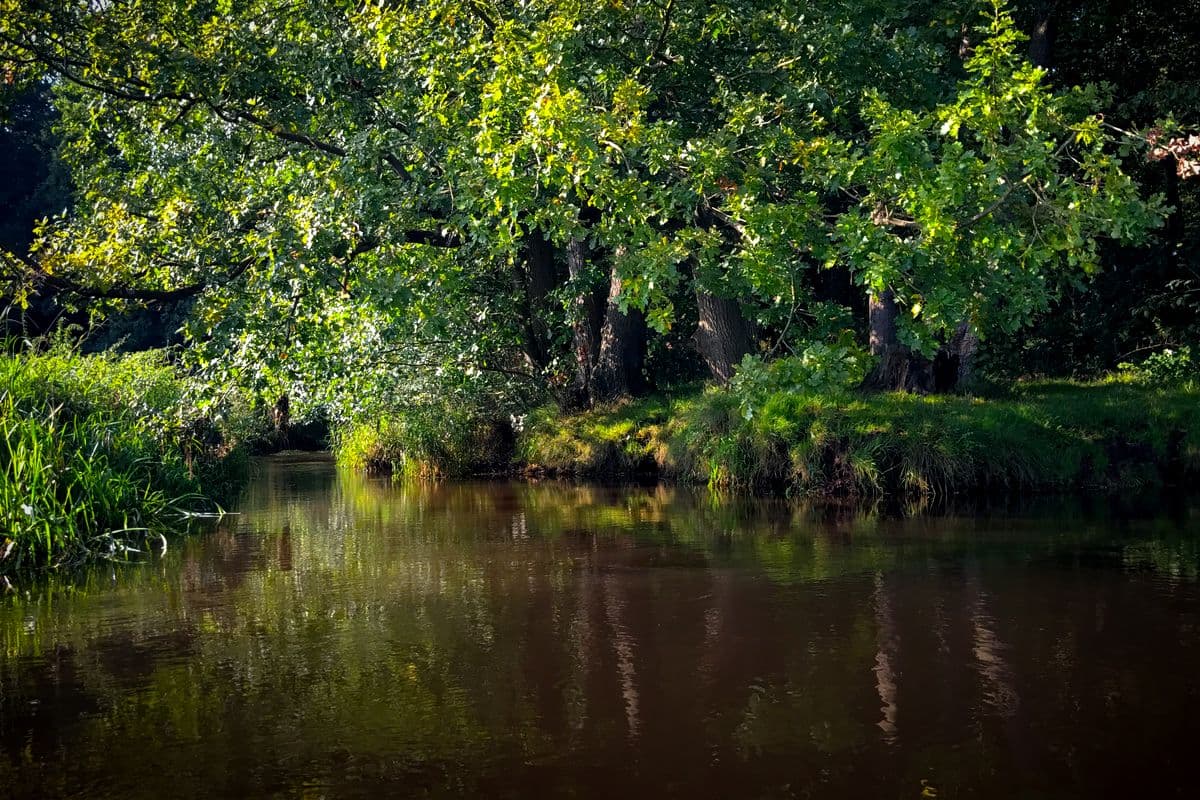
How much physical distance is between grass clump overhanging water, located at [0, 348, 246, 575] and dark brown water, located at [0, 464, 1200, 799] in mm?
673

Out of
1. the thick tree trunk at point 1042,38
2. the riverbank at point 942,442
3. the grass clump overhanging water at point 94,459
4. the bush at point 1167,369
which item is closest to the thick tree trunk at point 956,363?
the riverbank at point 942,442

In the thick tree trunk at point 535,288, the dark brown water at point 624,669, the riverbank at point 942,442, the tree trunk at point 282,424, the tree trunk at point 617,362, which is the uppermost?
the thick tree trunk at point 535,288

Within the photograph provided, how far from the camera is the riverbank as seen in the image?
1363 centimetres

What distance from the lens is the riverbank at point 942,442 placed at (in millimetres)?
13633

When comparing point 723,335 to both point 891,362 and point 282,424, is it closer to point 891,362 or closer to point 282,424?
point 891,362

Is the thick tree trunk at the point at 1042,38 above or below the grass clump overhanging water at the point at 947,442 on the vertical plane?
above

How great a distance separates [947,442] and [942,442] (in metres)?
0.06

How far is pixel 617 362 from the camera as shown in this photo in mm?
18531

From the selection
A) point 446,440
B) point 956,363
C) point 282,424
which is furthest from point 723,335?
point 282,424

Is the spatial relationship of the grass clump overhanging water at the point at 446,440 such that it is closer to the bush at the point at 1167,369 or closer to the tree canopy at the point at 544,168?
the tree canopy at the point at 544,168

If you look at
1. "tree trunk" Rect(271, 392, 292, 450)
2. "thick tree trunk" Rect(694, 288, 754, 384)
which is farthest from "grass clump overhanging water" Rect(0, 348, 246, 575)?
"tree trunk" Rect(271, 392, 292, 450)

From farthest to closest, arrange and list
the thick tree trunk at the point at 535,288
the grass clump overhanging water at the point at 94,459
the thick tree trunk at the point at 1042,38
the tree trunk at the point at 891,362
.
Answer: the thick tree trunk at the point at 535,288, the thick tree trunk at the point at 1042,38, the tree trunk at the point at 891,362, the grass clump overhanging water at the point at 94,459

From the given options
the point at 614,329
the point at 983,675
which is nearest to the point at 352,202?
the point at 614,329

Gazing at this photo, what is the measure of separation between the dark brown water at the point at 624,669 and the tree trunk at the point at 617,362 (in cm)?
764
